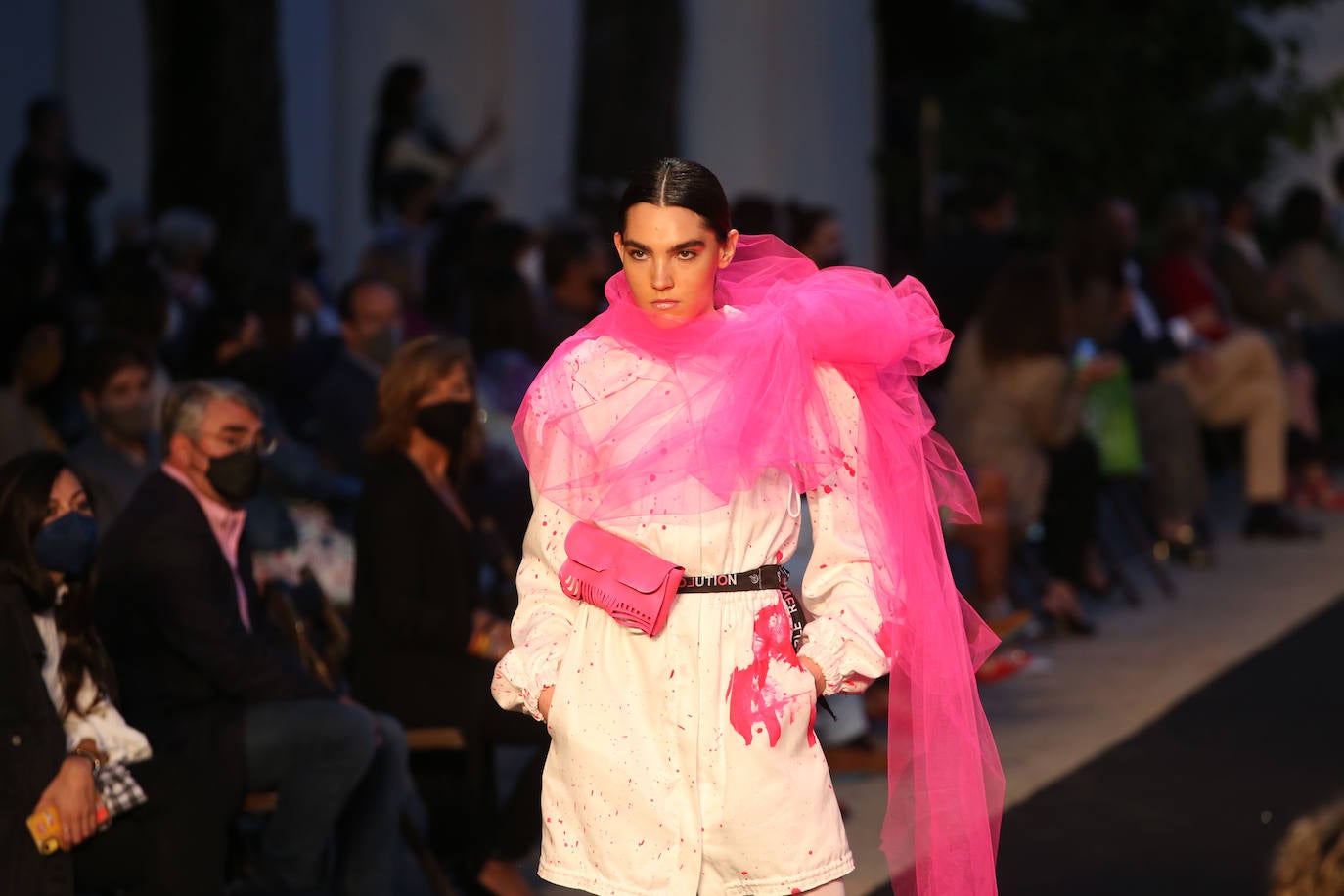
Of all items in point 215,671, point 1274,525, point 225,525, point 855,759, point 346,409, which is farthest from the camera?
point 1274,525

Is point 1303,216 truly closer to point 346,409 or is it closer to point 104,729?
point 346,409

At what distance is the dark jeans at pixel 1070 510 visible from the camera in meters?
9.05

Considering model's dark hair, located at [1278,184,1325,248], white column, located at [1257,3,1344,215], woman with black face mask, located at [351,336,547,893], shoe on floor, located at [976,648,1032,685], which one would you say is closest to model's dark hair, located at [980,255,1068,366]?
shoe on floor, located at [976,648,1032,685]

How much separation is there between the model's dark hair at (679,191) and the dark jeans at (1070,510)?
18.1 ft

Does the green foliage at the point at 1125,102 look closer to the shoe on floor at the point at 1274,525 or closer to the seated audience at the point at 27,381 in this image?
the shoe on floor at the point at 1274,525

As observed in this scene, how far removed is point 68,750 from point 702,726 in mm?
1739

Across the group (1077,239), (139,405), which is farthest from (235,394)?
(1077,239)

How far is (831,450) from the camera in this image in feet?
12.3

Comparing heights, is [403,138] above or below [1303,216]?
above

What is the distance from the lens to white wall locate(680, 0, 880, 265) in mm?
15680

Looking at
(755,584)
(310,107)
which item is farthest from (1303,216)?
(755,584)

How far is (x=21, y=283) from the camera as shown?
7680mm

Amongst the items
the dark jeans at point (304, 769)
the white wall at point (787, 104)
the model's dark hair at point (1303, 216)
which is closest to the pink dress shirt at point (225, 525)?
the dark jeans at point (304, 769)

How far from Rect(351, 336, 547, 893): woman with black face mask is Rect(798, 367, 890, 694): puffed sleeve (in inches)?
74.8
